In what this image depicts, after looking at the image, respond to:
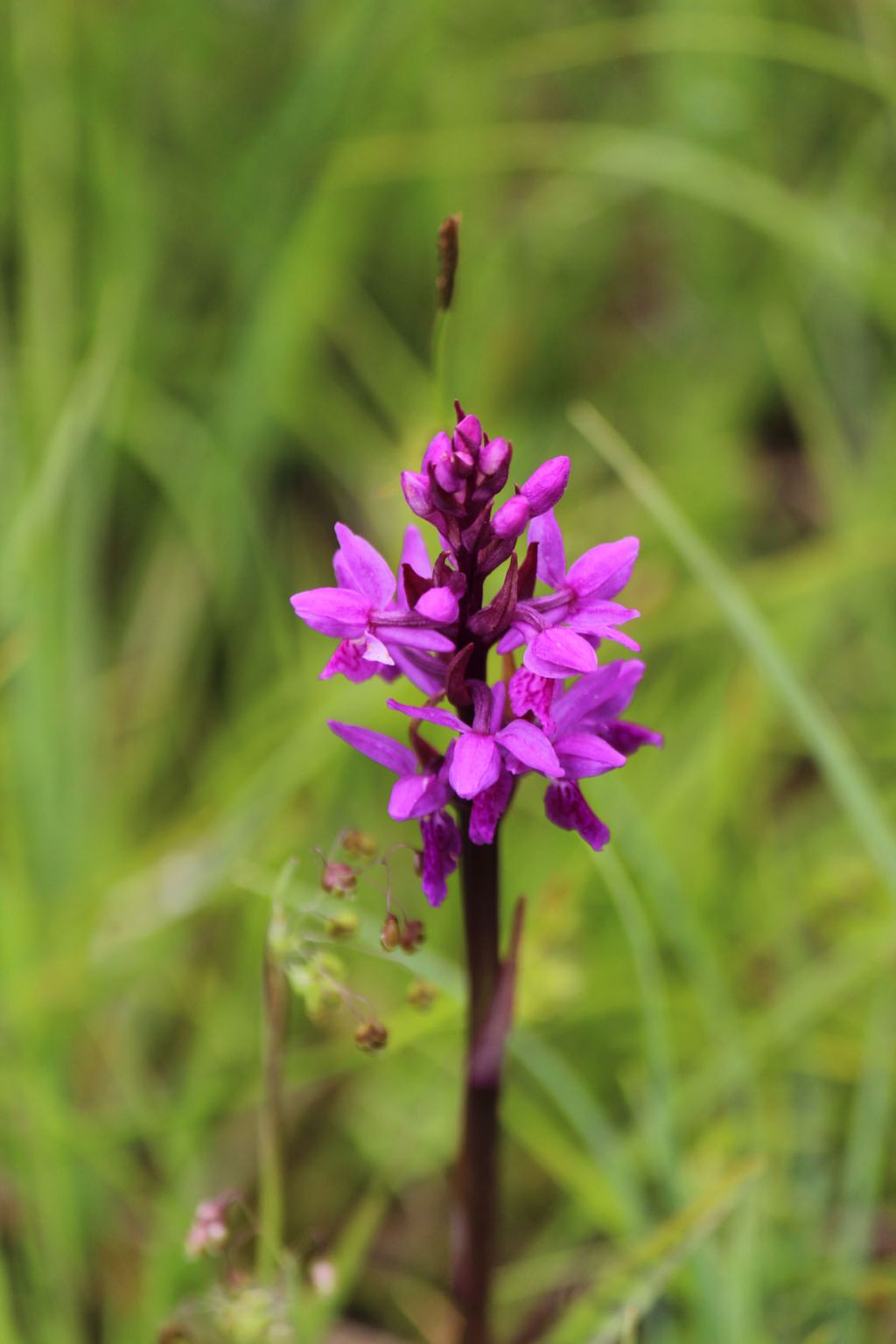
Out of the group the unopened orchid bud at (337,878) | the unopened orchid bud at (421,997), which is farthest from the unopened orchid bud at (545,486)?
the unopened orchid bud at (421,997)

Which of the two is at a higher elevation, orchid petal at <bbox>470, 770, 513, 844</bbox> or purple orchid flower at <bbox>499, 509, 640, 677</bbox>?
purple orchid flower at <bbox>499, 509, 640, 677</bbox>

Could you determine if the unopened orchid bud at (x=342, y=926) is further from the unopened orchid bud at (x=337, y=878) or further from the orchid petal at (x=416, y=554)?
the orchid petal at (x=416, y=554)

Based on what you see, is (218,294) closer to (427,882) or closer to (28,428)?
(28,428)

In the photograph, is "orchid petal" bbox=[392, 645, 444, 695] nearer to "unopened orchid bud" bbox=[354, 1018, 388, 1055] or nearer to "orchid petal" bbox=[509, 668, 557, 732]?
"orchid petal" bbox=[509, 668, 557, 732]

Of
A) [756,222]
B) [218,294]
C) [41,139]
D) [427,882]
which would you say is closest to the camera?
[427,882]

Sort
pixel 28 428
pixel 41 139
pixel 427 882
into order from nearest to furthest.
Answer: pixel 427 882, pixel 28 428, pixel 41 139

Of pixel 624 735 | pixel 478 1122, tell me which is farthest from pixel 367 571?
pixel 478 1122

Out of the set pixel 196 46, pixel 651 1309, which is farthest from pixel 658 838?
pixel 196 46

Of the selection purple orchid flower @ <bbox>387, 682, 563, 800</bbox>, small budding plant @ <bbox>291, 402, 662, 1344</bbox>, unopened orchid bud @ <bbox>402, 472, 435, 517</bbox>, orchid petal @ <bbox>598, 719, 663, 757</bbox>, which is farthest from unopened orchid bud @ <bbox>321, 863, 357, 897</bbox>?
unopened orchid bud @ <bbox>402, 472, 435, 517</bbox>
